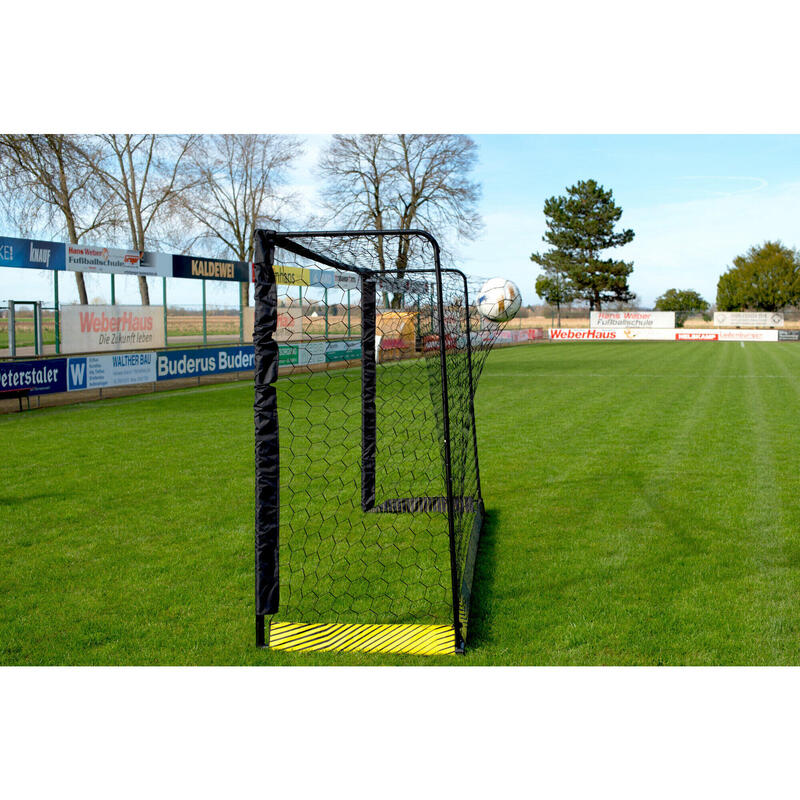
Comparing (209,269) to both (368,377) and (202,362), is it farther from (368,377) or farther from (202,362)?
(368,377)

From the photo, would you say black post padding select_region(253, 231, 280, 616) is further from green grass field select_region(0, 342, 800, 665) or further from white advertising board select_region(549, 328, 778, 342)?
white advertising board select_region(549, 328, 778, 342)

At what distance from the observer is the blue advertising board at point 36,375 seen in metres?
12.2

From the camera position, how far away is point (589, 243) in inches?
2404

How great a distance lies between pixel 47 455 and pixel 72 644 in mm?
5479

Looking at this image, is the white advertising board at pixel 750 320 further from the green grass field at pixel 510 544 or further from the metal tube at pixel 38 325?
the metal tube at pixel 38 325

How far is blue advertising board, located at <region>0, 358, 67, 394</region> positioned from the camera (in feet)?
40.2

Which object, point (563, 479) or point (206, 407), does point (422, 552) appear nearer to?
point (563, 479)

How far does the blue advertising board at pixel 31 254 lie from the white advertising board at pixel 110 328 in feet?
3.50

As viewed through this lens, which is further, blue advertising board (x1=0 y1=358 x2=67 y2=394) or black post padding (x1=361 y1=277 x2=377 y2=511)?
blue advertising board (x1=0 y1=358 x2=67 y2=394)

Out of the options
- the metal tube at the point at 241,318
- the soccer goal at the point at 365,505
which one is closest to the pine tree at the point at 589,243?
the metal tube at the point at 241,318

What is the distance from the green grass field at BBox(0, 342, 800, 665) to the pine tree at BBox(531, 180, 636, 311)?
51.4 m

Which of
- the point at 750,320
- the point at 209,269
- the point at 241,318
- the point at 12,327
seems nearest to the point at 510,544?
the point at 12,327

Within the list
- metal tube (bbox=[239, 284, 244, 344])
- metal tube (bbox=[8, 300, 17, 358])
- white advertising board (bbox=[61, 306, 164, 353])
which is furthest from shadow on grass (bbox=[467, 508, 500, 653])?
metal tube (bbox=[239, 284, 244, 344])

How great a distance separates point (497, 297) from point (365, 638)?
3.75 metres
